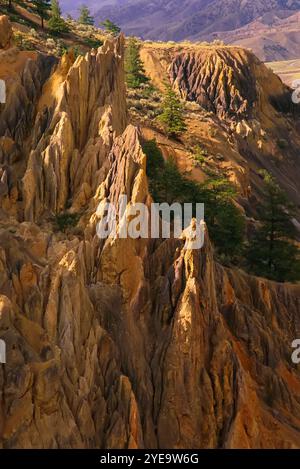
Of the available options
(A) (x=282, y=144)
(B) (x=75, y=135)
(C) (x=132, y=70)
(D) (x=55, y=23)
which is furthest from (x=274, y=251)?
(A) (x=282, y=144)

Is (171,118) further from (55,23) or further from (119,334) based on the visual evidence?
(119,334)

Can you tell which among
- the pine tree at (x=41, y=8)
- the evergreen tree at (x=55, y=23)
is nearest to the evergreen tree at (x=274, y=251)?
the evergreen tree at (x=55, y=23)

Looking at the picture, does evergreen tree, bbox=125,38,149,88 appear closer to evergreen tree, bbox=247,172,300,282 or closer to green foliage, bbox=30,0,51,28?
green foliage, bbox=30,0,51,28

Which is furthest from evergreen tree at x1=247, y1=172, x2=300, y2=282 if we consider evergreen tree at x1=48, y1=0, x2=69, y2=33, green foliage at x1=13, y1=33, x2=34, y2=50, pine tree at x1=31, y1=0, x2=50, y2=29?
pine tree at x1=31, y1=0, x2=50, y2=29

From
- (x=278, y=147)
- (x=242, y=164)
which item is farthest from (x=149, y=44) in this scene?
(x=242, y=164)

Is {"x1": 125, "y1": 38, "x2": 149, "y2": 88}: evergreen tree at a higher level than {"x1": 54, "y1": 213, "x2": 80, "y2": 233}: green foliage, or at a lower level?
higher

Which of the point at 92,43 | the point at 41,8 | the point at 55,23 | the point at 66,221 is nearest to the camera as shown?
the point at 66,221
